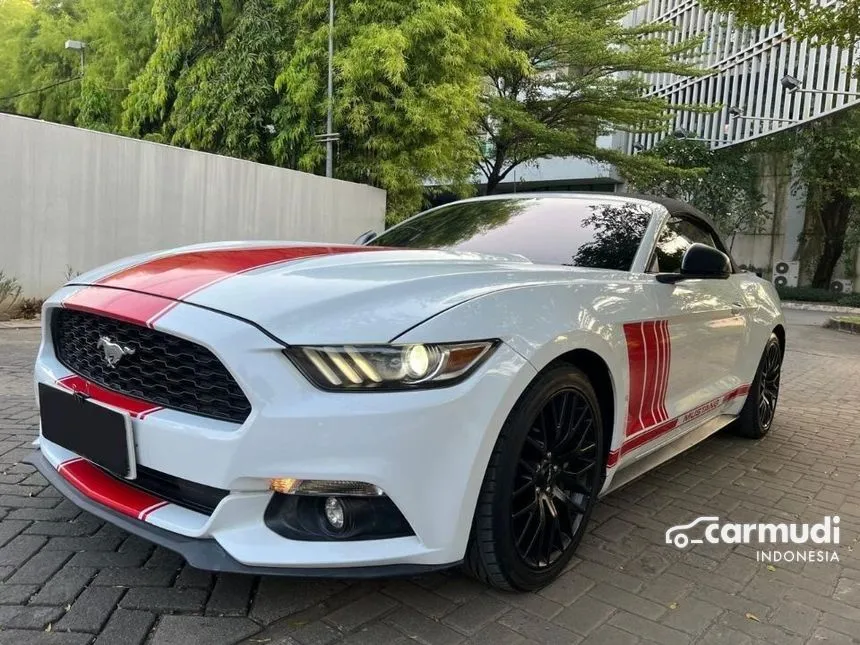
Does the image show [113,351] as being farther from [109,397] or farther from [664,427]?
[664,427]

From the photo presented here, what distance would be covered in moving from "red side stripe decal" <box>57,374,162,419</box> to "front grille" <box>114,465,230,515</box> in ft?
0.54

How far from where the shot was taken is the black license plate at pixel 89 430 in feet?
6.65

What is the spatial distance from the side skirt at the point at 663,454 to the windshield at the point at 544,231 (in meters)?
0.88

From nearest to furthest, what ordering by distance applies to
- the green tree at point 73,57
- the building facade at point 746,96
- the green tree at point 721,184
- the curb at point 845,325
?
the curb at point 845,325 → the green tree at point 73,57 → the building facade at point 746,96 → the green tree at point 721,184

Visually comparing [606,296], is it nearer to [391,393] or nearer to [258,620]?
[391,393]

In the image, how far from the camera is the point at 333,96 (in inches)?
535

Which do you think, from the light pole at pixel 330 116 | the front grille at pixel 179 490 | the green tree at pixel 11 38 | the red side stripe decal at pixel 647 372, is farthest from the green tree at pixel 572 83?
the front grille at pixel 179 490

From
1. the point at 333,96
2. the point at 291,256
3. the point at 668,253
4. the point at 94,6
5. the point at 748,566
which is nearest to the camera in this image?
the point at 291,256

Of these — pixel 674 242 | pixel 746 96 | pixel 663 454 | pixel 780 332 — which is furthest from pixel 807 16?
pixel 746 96

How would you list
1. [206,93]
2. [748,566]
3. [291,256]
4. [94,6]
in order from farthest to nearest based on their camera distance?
1. [94,6]
2. [206,93]
3. [748,566]
4. [291,256]

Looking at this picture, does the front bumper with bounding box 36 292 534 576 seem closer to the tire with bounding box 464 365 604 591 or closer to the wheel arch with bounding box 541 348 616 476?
the tire with bounding box 464 365 604 591

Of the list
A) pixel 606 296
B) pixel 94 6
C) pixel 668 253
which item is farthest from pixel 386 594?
pixel 94 6

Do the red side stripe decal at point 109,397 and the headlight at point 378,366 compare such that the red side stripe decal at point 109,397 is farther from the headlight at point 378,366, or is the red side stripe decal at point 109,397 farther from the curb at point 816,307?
the curb at point 816,307

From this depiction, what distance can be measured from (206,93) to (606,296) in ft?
46.6
